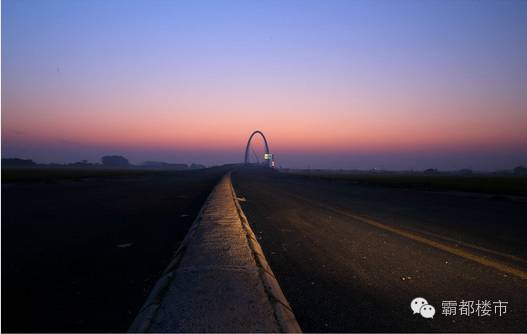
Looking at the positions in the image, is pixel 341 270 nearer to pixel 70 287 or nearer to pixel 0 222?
pixel 70 287

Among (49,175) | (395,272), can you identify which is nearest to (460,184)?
(395,272)

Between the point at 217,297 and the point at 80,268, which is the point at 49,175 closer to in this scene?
the point at 80,268

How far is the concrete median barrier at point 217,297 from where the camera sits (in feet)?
10.1

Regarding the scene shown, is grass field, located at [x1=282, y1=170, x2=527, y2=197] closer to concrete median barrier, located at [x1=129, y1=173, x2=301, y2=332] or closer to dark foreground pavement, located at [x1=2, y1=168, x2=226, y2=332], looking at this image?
concrete median barrier, located at [x1=129, y1=173, x2=301, y2=332]

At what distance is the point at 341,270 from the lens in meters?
5.08

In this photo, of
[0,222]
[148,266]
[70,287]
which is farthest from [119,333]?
[0,222]

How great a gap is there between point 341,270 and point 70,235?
6960 millimetres

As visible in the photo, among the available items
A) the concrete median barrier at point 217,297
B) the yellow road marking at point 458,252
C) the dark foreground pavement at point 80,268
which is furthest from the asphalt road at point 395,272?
the dark foreground pavement at point 80,268

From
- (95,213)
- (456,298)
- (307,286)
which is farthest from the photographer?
(95,213)

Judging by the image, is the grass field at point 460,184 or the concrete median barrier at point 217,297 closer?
the concrete median barrier at point 217,297

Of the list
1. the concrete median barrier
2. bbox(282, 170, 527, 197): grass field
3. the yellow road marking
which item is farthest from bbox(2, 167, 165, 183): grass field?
bbox(282, 170, 527, 197): grass field

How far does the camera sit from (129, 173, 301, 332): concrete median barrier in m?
3.07

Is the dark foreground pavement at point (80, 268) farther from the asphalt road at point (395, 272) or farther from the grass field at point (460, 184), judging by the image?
the grass field at point (460, 184)

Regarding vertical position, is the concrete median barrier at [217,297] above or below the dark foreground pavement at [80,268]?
above
